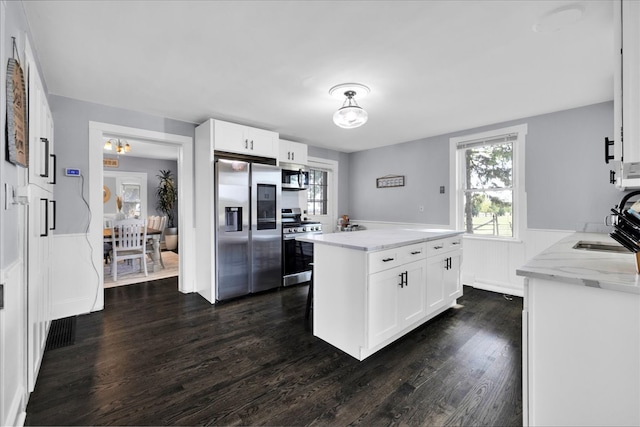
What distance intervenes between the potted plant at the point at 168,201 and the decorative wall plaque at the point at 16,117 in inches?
226

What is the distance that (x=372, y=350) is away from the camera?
7.23ft

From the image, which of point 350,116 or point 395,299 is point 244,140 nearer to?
point 350,116

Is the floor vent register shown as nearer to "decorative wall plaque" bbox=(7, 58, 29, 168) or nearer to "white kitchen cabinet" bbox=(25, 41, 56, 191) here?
"white kitchen cabinet" bbox=(25, 41, 56, 191)

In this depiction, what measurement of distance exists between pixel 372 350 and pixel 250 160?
2867mm

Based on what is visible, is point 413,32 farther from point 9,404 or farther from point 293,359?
point 9,404

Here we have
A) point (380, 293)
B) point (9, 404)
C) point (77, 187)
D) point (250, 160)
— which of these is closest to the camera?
point (9, 404)

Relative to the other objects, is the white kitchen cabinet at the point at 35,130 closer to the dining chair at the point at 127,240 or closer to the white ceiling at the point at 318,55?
the white ceiling at the point at 318,55

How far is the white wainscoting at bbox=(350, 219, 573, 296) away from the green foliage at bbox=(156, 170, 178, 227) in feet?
22.1

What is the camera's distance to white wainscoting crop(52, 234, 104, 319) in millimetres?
3002

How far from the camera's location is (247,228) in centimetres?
375

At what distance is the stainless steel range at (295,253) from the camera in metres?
4.18

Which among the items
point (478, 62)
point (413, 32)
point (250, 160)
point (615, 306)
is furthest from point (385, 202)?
point (615, 306)

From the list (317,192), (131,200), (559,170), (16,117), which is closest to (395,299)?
(16,117)

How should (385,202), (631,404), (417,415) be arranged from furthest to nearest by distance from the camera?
1. (385,202)
2. (417,415)
3. (631,404)
